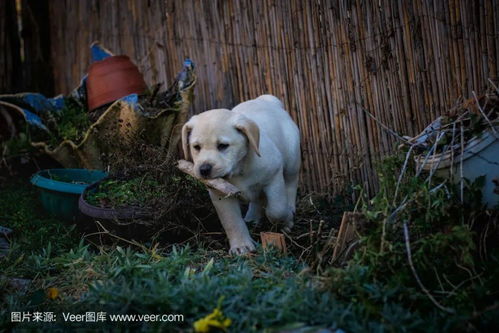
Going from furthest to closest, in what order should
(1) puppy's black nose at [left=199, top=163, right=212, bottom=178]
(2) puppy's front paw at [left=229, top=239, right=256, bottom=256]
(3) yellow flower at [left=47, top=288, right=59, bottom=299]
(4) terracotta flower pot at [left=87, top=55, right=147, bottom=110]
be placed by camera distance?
(4) terracotta flower pot at [left=87, top=55, right=147, bottom=110] < (2) puppy's front paw at [left=229, top=239, right=256, bottom=256] < (1) puppy's black nose at [left=199, top=163, right=212, bottom=178] < (3) yellow flower at [left=47, top=288, right=59, bottom=299]

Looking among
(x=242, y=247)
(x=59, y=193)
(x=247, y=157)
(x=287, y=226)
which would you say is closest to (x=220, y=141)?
(x=247, y=157)

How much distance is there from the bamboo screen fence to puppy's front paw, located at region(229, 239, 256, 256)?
3.73 feet

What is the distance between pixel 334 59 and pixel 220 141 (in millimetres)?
1483

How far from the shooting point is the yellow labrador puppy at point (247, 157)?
3.87 metres

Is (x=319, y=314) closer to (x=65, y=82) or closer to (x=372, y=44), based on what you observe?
(x=372, y=44)

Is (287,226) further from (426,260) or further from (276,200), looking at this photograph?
(426,260)

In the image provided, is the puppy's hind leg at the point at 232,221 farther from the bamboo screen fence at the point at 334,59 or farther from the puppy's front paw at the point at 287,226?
the bamboo screen fence at the point at 334,59

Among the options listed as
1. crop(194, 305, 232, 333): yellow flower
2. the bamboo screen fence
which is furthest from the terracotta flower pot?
crop(194, 305, 232, 333): yellow flower

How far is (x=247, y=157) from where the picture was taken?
4102mm

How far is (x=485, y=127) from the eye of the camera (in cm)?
332

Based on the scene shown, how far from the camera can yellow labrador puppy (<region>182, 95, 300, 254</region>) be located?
152 inches

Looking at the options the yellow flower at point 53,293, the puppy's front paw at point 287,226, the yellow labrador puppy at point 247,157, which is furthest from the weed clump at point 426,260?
the yellow flower at point 53,293

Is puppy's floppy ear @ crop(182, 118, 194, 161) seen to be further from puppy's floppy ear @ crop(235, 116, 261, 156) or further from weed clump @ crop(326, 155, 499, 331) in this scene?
weed clump @ crop(326, 155, 499, 331)

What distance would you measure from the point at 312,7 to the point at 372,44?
2.21ft
